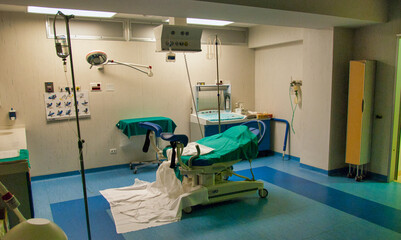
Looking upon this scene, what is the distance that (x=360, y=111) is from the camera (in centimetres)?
447

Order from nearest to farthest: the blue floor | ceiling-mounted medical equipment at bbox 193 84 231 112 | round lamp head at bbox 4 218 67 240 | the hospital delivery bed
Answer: round lamp head at bbox 4 218 67 240 < the blue floor < the hospital delivery bed < ceiling-mounted medical equipment at bbox 193 84 231 112

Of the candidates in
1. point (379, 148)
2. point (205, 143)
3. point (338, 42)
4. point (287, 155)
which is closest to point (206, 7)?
point (205, 143)

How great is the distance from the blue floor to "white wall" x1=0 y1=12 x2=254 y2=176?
63 centimetres

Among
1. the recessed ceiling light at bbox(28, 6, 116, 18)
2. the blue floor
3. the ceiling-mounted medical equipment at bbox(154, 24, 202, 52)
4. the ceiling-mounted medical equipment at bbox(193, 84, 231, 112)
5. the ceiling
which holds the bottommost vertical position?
the blue floor

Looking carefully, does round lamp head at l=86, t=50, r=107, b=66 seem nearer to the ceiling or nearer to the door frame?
the ceiling

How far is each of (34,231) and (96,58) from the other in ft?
13.2

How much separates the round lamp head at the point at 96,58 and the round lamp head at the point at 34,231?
156 inches

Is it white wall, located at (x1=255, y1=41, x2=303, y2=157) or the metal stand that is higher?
white wall, located at (x1=255, y1=41, x2=303, y2=157)

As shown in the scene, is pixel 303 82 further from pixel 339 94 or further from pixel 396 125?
pixel 396 125

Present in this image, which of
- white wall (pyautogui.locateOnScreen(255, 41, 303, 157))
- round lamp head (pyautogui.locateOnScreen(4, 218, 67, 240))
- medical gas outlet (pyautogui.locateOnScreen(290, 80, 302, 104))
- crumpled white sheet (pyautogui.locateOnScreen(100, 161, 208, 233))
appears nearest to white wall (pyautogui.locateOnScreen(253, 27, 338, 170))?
white wall (pyautogui.locateOnScreen(255, 41, 303, 157))

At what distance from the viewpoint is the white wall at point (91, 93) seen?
466cm

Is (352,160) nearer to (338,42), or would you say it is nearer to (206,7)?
(338,42)

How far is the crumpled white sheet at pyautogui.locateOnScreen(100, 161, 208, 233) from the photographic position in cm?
343

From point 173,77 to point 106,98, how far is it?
1.35 metres
